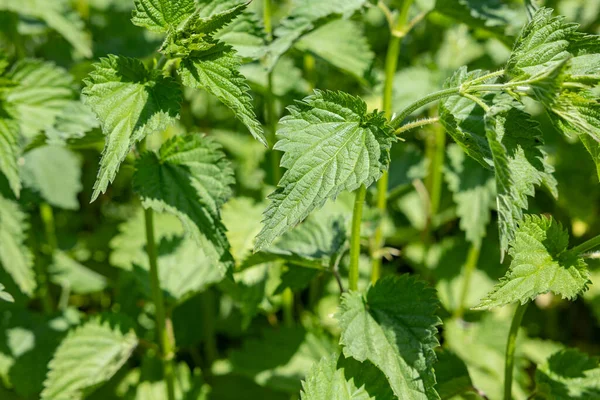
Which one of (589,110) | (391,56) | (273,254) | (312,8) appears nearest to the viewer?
(589,110)

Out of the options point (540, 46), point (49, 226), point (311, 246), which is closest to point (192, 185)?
point (311, 246)

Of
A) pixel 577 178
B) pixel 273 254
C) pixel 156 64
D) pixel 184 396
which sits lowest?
pixel 184 396

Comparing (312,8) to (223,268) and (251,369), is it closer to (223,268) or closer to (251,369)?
(223,268)

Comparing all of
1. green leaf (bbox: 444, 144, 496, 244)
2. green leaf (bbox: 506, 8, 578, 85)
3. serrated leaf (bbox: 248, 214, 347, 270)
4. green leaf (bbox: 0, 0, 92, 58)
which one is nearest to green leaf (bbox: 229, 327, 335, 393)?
serrated leaf (bbox: 248, 214, 347, 270)

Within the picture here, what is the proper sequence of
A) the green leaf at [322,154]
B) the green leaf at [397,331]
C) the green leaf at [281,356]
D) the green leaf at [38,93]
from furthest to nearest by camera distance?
the green leaf at [281,356] → the green leaf at [38,93] → the green leaf at [397,331] → the green leaf at [322,154]

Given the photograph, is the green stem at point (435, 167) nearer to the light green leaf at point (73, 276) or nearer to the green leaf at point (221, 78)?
the green leaf at point (221, 78)

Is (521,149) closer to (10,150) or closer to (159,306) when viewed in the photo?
(159,306)

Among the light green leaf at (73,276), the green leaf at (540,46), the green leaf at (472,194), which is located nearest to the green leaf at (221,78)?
the green leaf at (540,46)

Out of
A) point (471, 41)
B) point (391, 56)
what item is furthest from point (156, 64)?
Result: point (471, 41)

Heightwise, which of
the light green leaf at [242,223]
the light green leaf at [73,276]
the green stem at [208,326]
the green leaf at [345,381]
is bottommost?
the green stem at [208,326]
